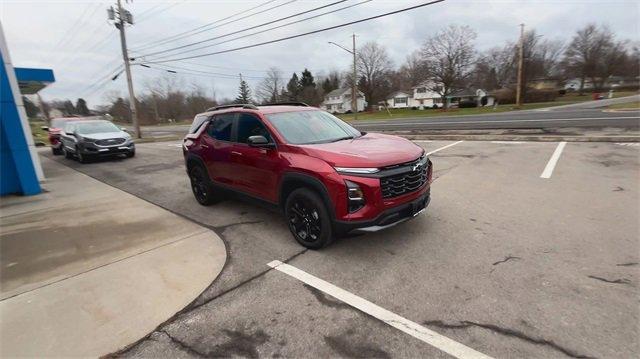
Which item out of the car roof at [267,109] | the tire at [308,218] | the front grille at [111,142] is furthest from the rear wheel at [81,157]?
the tire at [308,218]

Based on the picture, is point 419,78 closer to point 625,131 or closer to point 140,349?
point 625,131

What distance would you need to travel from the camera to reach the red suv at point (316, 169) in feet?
11.8

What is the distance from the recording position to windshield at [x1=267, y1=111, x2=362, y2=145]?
446 cm

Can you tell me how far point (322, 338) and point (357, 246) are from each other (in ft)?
5.44

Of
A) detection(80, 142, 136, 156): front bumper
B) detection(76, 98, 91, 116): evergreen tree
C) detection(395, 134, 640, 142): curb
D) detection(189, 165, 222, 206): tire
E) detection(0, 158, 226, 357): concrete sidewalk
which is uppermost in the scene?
detection(76, 98, 91, 116): evergreen tree

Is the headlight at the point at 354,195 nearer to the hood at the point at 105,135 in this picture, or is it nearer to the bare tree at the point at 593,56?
the hood at the point at 105,135

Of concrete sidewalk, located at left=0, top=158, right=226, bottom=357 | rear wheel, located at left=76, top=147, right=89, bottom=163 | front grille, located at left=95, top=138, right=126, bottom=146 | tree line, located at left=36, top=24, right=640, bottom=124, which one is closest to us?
concrete sidewalk, located at left=0, top=158, right=226, bottom=357

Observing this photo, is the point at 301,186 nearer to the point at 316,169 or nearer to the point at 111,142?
the point at 316,169

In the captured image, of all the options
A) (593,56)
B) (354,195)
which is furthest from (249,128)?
(593,56)

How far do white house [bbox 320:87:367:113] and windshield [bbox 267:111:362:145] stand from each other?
79064 millimetres

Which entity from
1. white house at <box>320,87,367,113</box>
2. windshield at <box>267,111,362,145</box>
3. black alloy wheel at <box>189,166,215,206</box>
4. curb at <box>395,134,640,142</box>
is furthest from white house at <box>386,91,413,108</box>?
windshield at <box>267,111,362,145</box>

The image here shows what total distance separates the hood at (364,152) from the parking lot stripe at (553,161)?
4.27 m

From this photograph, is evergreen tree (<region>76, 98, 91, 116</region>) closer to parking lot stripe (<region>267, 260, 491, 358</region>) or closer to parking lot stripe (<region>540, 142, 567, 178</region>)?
parking lot stripe (<region>540, 142, 567, 178</region>)

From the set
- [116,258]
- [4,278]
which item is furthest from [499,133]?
[4,278]
